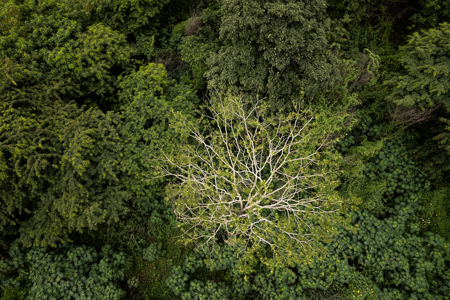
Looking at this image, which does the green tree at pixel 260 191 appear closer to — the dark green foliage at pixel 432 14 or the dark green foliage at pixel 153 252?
the dark green foliage at pixel 153 252

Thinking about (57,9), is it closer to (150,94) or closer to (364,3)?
(150,94)

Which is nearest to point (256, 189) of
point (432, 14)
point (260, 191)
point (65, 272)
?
point (260, 191)

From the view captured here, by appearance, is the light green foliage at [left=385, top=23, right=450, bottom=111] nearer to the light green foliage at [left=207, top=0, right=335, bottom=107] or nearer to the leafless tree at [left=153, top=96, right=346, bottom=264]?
the light green foliage at [left=207, top=0, right=335, bottom=107]

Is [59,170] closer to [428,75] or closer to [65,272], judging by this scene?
[65,272]

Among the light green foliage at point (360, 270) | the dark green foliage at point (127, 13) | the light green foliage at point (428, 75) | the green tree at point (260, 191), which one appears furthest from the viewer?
the dark green foliage at point (127, 13)

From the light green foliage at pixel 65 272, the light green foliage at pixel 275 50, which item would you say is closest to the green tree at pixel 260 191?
the light green foliage at pixel 275 50

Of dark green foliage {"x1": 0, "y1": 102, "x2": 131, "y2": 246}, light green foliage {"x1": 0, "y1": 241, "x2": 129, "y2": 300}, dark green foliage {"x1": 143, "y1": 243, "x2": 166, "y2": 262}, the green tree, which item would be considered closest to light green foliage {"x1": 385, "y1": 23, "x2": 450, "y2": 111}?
the green tree

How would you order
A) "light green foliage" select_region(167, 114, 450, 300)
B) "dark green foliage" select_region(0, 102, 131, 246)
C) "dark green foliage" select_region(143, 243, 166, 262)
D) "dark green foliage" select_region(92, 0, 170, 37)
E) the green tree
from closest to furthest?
the green tree → "dark green foliage" select_region(0, 102, 131, 246) → "light green foliage" select_region(167, 114, 450, 300) → "dark green foliage" select_region(143, 243, 166, 262) → "dark green foliage" select_region(92, 0, 170, 37)
